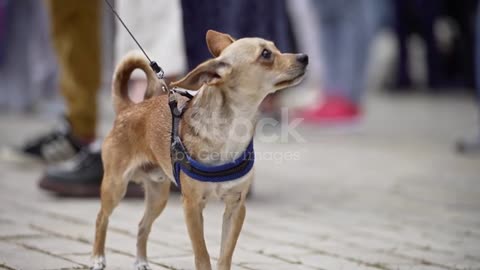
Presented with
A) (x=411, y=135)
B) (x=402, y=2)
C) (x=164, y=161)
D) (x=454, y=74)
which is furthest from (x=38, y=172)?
(x=454, y=74)

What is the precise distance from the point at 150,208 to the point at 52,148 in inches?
104

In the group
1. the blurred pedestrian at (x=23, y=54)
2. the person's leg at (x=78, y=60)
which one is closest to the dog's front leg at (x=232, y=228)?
the person's leg at (x=78, y=60)

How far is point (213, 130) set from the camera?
3611 millimetres

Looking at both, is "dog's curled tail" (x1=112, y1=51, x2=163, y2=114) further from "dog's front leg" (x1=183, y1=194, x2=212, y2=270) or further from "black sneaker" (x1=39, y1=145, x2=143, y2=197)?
"black sneaker" (x1=39, y1=145, x2=143, y2=197)

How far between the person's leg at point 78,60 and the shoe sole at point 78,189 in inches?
37.3

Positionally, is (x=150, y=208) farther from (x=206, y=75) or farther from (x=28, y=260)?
(x=206, y=75)

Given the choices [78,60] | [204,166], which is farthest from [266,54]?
[78,60]

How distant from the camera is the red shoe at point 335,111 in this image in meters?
9.12

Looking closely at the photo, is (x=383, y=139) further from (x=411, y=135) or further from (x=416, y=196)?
(x=416, y=196)

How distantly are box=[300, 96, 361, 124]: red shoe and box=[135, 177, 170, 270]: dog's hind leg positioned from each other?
5.19 metres

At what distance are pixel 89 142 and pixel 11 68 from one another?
416 cm

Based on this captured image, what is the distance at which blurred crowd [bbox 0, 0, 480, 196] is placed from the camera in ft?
17.7

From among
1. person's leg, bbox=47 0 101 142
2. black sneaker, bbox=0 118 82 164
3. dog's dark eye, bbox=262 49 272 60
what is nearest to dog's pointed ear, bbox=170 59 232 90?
dog's dark eye, bbox=262 49 272 60

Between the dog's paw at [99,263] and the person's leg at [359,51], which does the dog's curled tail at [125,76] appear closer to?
the dog's paw at [99,263]
